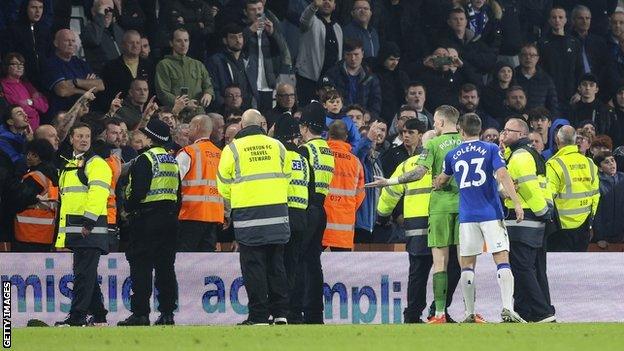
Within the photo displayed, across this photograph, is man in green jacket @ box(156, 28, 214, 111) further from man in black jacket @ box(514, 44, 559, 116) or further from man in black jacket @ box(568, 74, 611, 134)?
man in black jacket @ box(568, 74, 611, 134)

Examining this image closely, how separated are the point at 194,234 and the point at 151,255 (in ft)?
4.62

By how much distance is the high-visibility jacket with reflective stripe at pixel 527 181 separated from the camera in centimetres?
1780

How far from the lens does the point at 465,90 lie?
23.3m

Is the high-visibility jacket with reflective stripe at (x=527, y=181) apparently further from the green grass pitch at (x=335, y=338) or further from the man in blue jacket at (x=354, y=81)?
the man in blue jacket at (x=354, y=81)

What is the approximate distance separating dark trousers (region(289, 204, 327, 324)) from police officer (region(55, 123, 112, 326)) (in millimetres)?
2312

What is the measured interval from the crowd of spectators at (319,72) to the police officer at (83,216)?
637mm

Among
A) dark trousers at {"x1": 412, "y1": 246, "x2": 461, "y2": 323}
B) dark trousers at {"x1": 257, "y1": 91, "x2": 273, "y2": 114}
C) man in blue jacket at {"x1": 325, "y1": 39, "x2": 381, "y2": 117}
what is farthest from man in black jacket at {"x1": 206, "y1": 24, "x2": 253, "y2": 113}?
dark trousers at {"x1": 412, "y1": 246, "x2": 461, "y2": 323}

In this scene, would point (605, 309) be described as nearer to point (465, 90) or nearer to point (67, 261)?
point (465, 90)

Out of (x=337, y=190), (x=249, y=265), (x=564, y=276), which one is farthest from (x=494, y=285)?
(x=249, y=265)

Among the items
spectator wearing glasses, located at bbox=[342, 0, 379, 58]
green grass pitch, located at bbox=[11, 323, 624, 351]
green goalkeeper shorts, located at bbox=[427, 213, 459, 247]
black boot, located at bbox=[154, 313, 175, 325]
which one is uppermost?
spectator wearing glasses, located at bbox=[342, 0, 379, 58]

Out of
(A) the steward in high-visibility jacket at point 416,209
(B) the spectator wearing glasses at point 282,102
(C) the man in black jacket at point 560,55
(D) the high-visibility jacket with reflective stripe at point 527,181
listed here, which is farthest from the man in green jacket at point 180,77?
(C) the man in black jacket at point 560,55

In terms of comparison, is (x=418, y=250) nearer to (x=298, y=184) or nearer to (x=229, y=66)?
(x=298, y=184)

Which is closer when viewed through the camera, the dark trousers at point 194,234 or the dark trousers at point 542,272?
the dark trousers at point 542,272

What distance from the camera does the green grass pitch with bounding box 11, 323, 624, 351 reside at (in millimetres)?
13523
